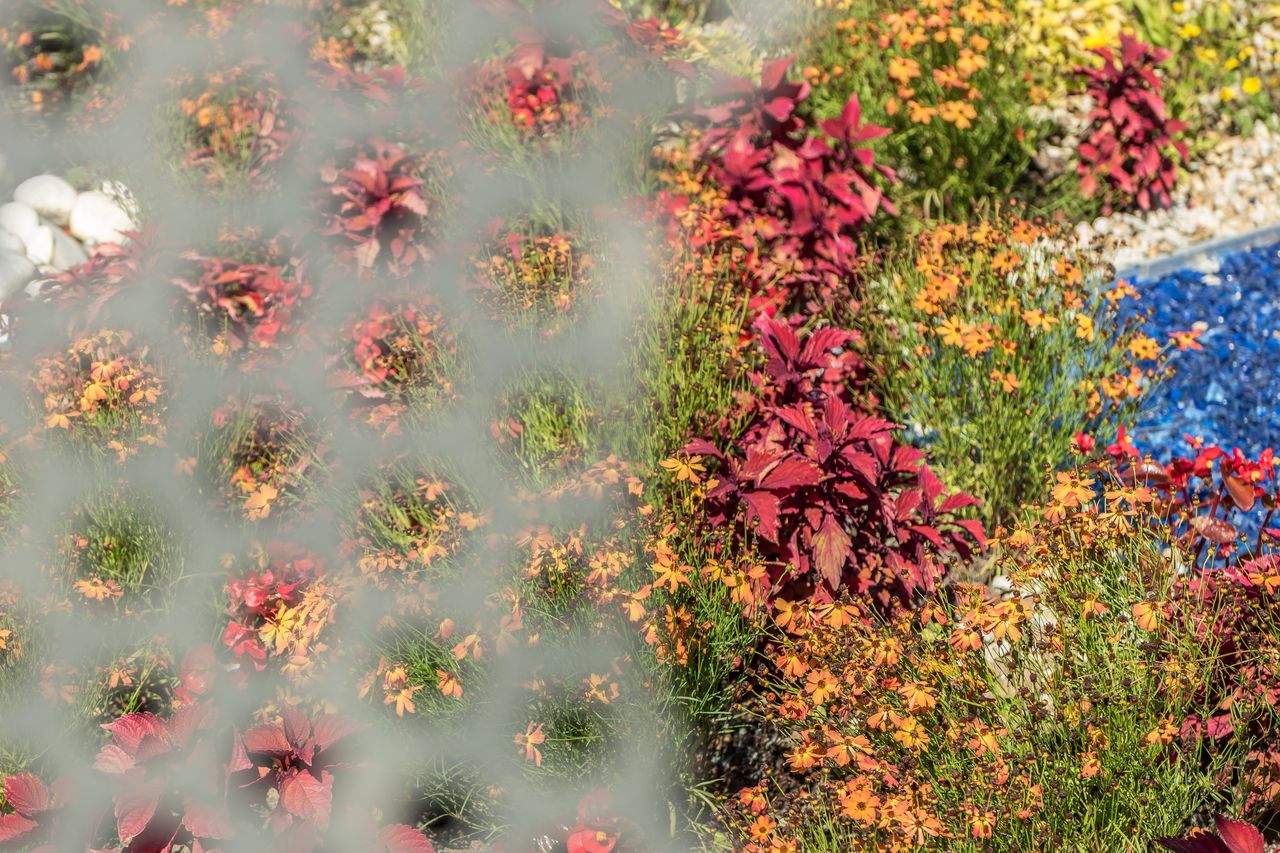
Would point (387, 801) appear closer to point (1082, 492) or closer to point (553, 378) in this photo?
point (553, 378)

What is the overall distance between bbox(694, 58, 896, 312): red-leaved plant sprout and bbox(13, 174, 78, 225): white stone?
2.24 meters

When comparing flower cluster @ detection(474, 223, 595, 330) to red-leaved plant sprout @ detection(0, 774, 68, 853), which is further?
flower cluster @ detection(474, 223, 595, 330)

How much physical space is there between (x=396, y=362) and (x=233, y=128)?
1.42 metres

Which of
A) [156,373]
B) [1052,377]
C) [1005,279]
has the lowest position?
[156,373]

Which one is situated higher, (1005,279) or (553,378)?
A: (1005,279)

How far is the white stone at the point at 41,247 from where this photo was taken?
3.61 m

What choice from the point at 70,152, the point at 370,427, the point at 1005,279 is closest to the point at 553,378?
the point at 370,427

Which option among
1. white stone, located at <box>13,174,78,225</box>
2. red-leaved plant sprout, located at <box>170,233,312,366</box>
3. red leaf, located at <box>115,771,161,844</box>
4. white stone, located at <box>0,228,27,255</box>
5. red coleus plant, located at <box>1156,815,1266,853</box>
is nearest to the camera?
red coleus plant, located at <box>1156,815,1266,853</box>

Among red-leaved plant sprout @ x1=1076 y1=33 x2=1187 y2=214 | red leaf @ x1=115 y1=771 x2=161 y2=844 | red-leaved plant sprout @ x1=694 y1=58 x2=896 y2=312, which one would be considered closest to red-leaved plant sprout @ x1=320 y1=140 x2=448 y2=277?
red-leaved plant sprout @ x1=694 y1=58 x2=896 y2=312

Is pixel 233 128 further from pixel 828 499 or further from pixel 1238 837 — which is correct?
pixel 1238 837

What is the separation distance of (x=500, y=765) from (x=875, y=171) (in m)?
2.44

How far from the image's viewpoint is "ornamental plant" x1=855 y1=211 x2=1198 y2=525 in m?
2.75

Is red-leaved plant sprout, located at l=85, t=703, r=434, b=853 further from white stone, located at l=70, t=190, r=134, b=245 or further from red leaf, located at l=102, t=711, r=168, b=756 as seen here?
white stone, located at l=70, t=190, r=134, b=245

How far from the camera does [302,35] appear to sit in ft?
13.0
